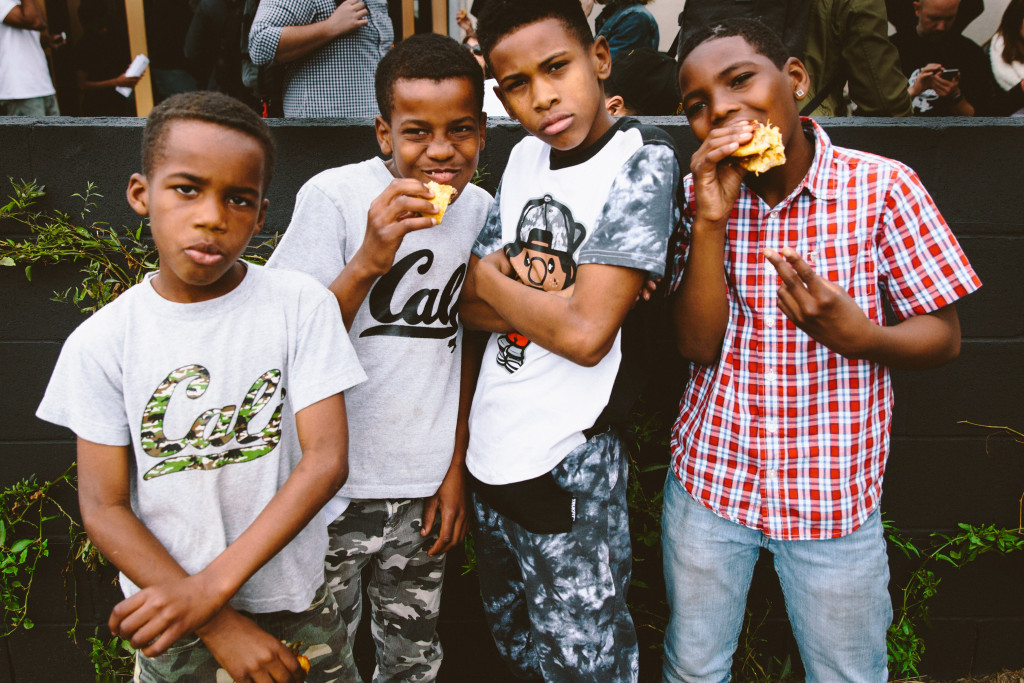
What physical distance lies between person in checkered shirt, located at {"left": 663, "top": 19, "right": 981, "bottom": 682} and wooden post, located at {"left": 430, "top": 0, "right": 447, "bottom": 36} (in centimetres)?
434

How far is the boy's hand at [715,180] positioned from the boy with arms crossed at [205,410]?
87cm

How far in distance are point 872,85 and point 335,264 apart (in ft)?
8.00

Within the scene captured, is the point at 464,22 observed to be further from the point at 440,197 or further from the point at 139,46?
the point at 440,197

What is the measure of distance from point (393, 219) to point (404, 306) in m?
0.28

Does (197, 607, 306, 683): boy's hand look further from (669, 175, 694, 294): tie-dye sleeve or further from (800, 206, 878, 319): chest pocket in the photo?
(800, 206, 878, 319): chest pocket

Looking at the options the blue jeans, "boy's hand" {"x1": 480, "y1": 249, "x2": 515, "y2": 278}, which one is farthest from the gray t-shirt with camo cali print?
the blue jeans

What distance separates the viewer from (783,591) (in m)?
1.81

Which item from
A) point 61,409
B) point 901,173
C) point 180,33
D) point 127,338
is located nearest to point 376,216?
point 127,338

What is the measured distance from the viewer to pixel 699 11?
2.89m

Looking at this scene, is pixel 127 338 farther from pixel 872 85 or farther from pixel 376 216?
pixel 872 85

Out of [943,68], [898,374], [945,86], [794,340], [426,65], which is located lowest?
[898,374]

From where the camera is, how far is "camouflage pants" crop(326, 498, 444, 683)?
1.83 m

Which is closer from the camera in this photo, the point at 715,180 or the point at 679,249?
the point at 715,180

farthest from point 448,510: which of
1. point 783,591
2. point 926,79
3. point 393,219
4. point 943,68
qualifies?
point 943,68
